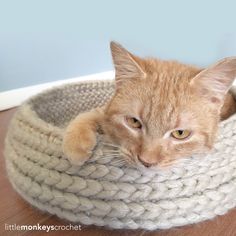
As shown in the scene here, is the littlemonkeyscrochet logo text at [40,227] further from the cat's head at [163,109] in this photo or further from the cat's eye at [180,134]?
the cat's eye at [180,134]

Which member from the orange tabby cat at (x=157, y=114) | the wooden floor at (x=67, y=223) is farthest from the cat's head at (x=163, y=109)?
the wooden floor at (x=67, y=223)

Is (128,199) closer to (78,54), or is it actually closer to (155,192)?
(155,192)

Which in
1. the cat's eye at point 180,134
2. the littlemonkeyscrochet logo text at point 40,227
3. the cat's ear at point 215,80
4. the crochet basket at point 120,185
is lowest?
the littlemonkeyscrochet logo text at point 40,227

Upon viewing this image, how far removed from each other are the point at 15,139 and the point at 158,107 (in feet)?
1.53

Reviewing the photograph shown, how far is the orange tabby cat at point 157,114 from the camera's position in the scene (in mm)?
917

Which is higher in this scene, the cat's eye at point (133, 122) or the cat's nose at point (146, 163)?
the cat's eye at point (133, 122)

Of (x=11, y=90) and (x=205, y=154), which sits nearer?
(x=205, y=154)

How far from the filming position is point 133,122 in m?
0.99

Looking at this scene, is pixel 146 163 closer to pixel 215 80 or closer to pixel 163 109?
pixel 163 109

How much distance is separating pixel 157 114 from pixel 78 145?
8.7 inches

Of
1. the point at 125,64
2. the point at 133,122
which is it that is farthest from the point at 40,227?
the point at 125,64

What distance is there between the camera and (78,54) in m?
2.12

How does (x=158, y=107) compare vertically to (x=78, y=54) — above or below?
above

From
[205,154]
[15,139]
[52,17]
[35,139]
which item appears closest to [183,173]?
[205,154]
